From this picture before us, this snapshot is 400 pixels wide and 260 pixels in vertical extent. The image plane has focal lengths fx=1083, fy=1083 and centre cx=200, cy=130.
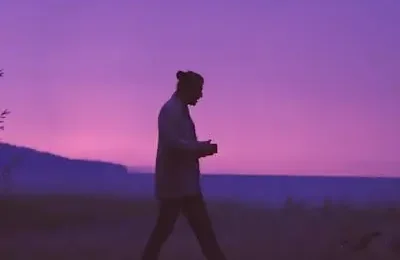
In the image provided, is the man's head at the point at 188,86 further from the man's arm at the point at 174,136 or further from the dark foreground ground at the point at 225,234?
the dark foreground ground at the point at 225,234

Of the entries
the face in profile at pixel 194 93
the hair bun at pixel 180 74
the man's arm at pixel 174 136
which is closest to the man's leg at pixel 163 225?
the man's arm at pixel 174 136

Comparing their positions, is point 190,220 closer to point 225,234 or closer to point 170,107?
point 170,107

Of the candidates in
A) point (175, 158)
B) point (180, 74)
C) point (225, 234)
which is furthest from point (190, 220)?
point (225, 234)

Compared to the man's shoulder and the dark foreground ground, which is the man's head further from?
the dark foreground ground

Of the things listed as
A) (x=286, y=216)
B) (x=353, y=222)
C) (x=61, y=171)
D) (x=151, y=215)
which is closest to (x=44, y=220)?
(x=151, y=215)

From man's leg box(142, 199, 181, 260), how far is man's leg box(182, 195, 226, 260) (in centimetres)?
11

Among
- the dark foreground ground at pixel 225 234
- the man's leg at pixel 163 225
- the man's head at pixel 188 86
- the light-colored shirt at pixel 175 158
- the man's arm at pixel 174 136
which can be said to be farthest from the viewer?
the dark foreground ground at pixel 225 234

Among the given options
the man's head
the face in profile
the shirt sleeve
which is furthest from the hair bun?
the shirt sleeve

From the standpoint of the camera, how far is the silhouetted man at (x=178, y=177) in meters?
10.2

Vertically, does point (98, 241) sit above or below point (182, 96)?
below

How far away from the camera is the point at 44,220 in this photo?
21688 millimetres

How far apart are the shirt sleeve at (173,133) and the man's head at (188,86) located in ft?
0.95

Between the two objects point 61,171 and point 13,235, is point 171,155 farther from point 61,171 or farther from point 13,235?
point 61,171

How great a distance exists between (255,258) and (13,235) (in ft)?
19.5
